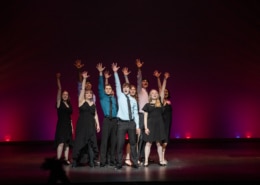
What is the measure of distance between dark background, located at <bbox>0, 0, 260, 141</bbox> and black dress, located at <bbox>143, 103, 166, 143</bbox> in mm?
3521

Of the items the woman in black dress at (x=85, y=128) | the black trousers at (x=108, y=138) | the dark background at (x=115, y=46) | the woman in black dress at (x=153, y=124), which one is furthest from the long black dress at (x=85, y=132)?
the dark background at (x=115, y=46)

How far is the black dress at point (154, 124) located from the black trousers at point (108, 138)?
1.49 feet

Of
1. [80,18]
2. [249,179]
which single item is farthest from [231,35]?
[249,179]

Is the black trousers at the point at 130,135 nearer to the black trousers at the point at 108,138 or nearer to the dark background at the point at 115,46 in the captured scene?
the black trousers at the point at 108,138

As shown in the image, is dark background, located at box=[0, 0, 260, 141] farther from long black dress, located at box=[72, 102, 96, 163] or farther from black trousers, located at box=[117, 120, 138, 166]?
black trousers, located at box=[117, 120, 138, 166]

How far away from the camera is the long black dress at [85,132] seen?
6898 millimetres

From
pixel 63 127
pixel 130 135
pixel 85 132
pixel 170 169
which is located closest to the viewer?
pixel 170 169

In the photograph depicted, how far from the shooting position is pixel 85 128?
691 centimetres

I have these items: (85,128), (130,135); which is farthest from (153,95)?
(85,128)

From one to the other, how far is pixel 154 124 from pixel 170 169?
77 centimetres

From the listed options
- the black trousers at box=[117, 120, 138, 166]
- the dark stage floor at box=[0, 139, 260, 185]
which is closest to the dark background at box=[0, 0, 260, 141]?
the dark stage floor at box=[0, 139, 260, 185]

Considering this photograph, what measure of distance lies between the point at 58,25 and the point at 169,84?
2.70m

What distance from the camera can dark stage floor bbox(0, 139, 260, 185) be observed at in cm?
552

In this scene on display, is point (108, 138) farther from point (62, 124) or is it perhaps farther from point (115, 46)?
point (115, 46)
